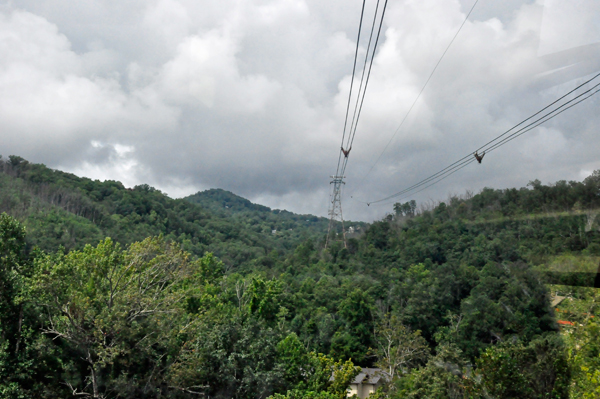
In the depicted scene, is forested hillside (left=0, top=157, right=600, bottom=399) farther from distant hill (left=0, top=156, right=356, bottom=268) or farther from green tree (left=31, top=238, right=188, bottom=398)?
distant hill (left=0, top=156, right=356, bottom=268)

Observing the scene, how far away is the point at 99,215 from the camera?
222 ft

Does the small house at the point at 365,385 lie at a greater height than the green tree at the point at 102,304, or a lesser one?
lesser

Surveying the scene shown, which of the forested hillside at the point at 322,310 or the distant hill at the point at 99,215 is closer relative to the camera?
the forested hillside at the point at 322,310

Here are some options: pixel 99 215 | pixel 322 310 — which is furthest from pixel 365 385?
pixel 99 215

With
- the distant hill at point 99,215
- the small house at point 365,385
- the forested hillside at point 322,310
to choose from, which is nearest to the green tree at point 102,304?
the forested hillside at point 322,310

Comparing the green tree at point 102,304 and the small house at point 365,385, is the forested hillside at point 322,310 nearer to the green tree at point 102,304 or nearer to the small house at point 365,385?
the green tree at point 102,304

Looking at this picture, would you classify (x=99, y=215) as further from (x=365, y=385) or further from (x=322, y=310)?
(x=365, y=385)

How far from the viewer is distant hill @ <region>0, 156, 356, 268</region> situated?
170 feet

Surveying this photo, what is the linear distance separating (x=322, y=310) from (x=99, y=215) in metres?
43.3

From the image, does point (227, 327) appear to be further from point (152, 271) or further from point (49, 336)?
point (49, 336)

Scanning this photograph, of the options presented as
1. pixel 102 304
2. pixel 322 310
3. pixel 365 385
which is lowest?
pixel 365 385

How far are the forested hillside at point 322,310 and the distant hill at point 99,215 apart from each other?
0.64 metres

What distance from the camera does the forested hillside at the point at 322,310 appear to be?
47.1 ft

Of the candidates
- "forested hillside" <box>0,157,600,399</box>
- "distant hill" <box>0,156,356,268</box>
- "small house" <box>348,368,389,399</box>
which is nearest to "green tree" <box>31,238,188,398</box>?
"forested hillside" <box>0,157,600,399</box>
